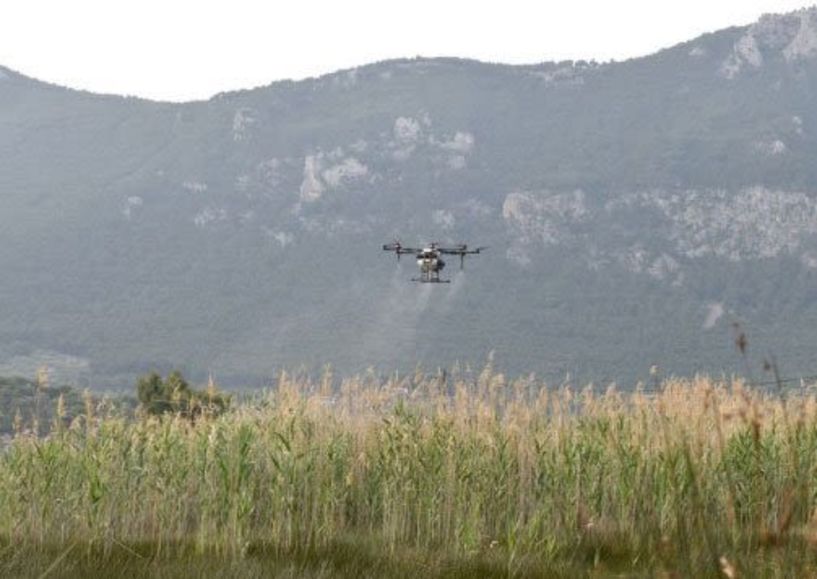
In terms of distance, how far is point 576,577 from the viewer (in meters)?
7.74

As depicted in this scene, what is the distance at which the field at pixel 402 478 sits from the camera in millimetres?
9023

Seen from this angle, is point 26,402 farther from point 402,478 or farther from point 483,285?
point 483,285

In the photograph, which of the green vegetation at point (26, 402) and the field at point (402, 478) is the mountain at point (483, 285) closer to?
the green vegetation at point (26, 402)

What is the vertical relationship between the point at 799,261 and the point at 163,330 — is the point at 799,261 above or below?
above

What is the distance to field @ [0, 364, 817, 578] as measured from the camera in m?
9.02

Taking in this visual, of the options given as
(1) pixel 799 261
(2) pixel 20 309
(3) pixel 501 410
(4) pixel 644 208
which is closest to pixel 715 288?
(1) pixel 799 261

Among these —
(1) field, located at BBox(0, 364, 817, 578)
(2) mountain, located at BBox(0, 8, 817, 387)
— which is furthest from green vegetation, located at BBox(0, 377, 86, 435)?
(2) mountain, located at BBox(0, 8, 817, 387)

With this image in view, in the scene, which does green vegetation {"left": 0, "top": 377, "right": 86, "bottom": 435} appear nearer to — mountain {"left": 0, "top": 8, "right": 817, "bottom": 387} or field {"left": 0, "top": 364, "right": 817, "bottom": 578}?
field {"left": 0, "top": 364, "right": 817, "bottom": 578}

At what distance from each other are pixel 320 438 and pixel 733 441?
3722mm

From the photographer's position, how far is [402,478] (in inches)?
416

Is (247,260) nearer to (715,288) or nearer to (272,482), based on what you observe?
(715,288)

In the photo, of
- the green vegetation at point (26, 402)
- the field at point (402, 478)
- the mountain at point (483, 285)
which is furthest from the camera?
the mountain at point (483, 285)

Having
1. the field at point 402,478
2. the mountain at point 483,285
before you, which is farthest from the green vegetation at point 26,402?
the mountain at point 483,285

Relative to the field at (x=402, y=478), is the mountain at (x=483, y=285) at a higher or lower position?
lower
